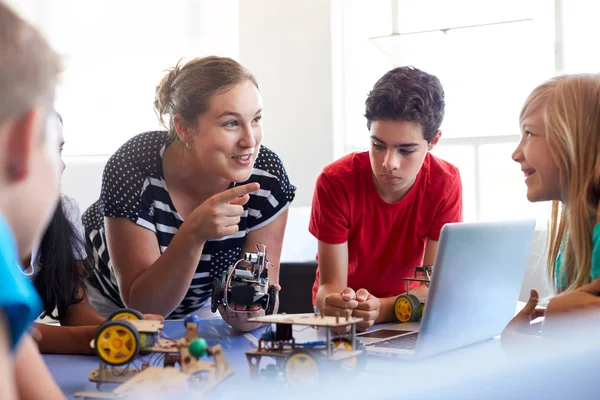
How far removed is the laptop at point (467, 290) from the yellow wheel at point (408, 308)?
0.07 m

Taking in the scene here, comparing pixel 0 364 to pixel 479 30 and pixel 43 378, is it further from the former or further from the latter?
pixel 479 30

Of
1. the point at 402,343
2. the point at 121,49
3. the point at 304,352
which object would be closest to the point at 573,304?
the point at 402,343

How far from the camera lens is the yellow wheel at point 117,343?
87 centimetres

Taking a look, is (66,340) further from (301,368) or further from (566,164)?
(566,164)

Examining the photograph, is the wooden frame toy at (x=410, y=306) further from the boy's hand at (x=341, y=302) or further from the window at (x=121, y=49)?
the window at (x=121, y=49)

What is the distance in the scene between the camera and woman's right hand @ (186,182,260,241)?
141cm

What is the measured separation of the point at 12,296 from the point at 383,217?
154 centimetres

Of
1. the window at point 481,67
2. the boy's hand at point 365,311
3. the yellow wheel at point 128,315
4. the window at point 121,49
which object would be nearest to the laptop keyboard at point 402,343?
the boy's hand at point 365,311

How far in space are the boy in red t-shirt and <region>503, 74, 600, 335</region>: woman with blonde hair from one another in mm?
383

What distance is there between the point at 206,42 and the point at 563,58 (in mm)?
2217

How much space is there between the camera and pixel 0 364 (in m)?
0.35

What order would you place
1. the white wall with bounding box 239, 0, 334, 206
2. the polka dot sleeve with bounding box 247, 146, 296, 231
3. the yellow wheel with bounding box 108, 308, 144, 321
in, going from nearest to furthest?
1. the yellow wheel with bounding box 108, 308, 144, 321
2. the polka dot sleeve with bounding box 247, 146, 296, 231
3. the white wall with bounding box 239, 0, 334, 206

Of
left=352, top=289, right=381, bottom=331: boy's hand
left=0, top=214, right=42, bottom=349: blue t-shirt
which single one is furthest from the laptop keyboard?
left=0, top=214, right=42, bottom=349: blue t-shirt

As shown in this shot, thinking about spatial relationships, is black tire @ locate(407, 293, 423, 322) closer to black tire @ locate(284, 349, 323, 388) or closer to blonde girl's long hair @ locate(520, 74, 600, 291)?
blonde girl's long hair @ locate(520, 74, 600, 291)
